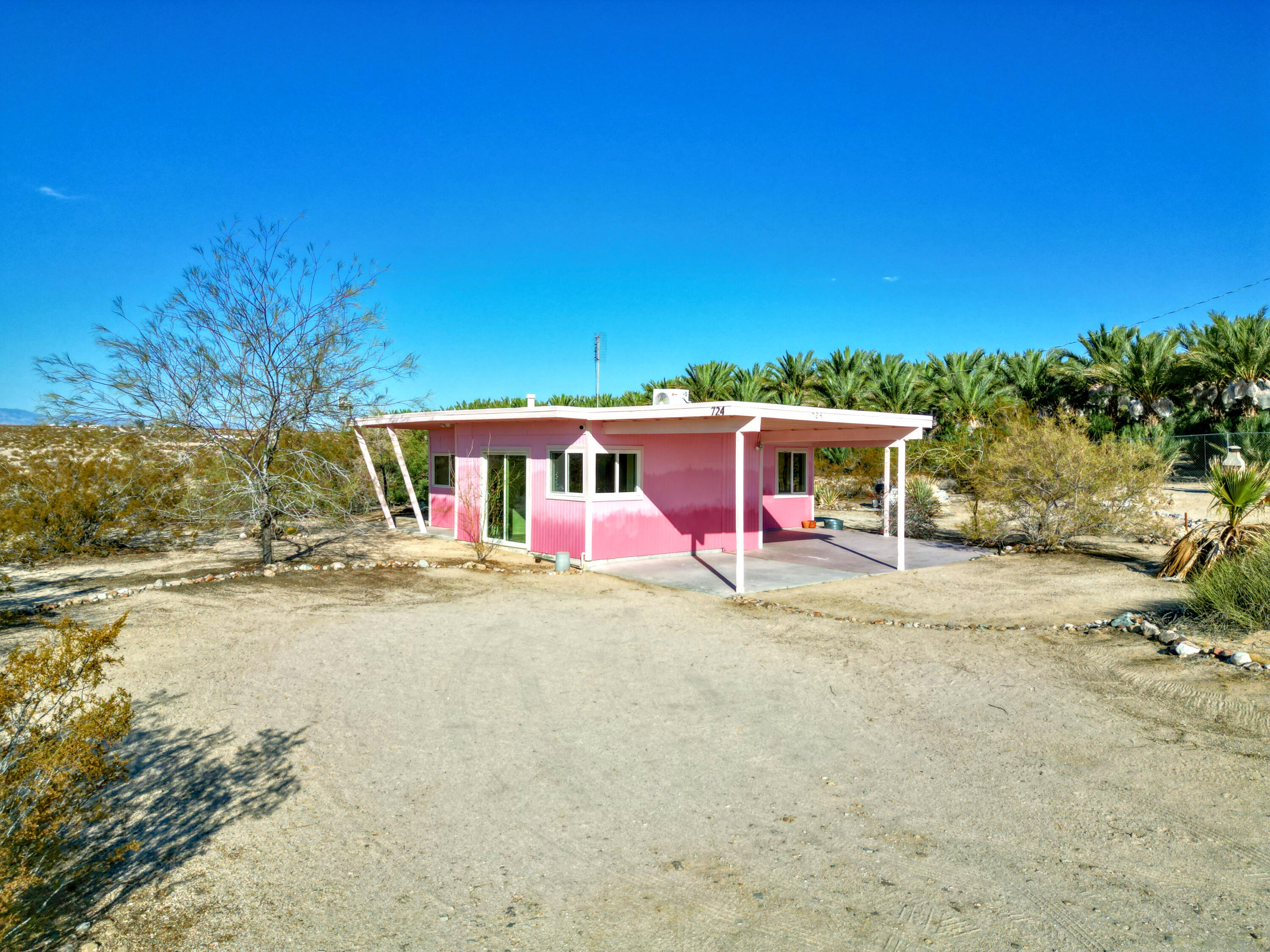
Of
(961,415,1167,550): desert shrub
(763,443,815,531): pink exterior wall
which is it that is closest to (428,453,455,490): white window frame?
(763,443,815,531): pink exterior wall

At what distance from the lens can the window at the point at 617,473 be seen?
13.3 meters

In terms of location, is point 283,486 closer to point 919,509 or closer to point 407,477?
point 407,477

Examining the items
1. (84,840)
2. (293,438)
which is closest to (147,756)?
(84,840)

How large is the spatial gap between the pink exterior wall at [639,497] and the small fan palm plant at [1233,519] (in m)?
7.33

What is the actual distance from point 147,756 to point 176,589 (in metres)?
6.44

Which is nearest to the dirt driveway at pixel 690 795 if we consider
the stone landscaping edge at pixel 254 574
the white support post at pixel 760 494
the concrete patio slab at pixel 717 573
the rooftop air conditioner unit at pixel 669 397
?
the stone landscaping edge at pixel 254 574

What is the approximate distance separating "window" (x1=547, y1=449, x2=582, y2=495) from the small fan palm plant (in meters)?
9.24

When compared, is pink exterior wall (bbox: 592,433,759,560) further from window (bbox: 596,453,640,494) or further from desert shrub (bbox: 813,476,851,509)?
desert shrub (bbox: 813,476,851,509)

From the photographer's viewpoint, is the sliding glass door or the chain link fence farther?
the chain link fence

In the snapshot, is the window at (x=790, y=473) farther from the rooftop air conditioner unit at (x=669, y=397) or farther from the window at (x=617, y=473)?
the window at (x=617, y=473)

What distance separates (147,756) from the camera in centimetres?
494

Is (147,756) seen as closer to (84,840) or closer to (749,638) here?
(84,840)

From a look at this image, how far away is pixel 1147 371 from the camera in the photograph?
28391mm

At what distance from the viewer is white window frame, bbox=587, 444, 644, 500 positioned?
1301 centimetres
